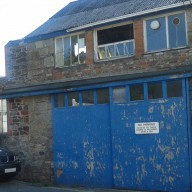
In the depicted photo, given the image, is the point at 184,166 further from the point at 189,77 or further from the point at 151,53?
the point at 151,53

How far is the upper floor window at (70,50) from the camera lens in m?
14.0

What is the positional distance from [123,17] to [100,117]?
324cm

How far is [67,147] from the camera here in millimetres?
13875

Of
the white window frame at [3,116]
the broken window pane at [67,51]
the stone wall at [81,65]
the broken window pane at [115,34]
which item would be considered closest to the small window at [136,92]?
the stone wall at [81,65]

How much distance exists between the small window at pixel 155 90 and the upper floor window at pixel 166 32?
114 cm

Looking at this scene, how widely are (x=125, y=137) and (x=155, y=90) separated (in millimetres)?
1731

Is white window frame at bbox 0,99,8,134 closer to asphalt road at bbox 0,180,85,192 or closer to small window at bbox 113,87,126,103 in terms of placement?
asphalt road at bbox 0,180,85,192

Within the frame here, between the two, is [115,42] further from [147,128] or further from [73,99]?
[147,128]

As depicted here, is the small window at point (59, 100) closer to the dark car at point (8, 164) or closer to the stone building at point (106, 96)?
the stone building at point (106, 96)

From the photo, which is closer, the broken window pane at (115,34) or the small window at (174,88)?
the small window at (174,88)

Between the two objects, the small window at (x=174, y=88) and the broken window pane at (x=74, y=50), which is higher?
the broken window pane at (x=74, y=50)

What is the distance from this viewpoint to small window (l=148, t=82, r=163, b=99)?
39.6 ft

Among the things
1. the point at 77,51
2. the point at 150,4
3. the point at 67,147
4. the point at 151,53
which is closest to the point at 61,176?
the point at 67,147

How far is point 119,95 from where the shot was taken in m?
12.9
